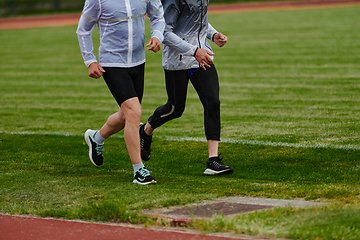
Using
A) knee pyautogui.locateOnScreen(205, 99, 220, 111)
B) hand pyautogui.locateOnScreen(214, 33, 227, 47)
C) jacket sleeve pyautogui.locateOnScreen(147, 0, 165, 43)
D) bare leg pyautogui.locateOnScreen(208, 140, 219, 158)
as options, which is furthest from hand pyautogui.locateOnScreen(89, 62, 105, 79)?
hand pyautogui.locateOnScreen(214, 33, 227, 47)

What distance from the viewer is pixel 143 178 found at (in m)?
5.20

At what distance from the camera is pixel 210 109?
579cm

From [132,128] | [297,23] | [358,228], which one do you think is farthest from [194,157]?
[297,23]

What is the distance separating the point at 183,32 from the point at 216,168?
4.84ft

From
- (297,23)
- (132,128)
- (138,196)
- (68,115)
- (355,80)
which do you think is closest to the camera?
(138,196)

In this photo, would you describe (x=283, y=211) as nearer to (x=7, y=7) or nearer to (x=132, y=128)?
(x=132, y=128)

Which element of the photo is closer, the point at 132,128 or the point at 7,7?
the point at 132,128

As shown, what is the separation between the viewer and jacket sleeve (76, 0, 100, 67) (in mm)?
5223

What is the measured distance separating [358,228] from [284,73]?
34.5 feet

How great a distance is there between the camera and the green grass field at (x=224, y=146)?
4.31 metres

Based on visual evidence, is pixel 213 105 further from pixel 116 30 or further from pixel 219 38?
pixel 116 30

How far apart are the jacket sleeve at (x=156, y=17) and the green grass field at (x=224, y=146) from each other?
1.46 metres

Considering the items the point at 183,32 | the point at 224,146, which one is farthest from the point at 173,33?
the point at 224,146

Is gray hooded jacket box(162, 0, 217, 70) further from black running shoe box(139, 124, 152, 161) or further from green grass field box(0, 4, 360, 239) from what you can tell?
green grass field box(0, 4, 360, 239)
